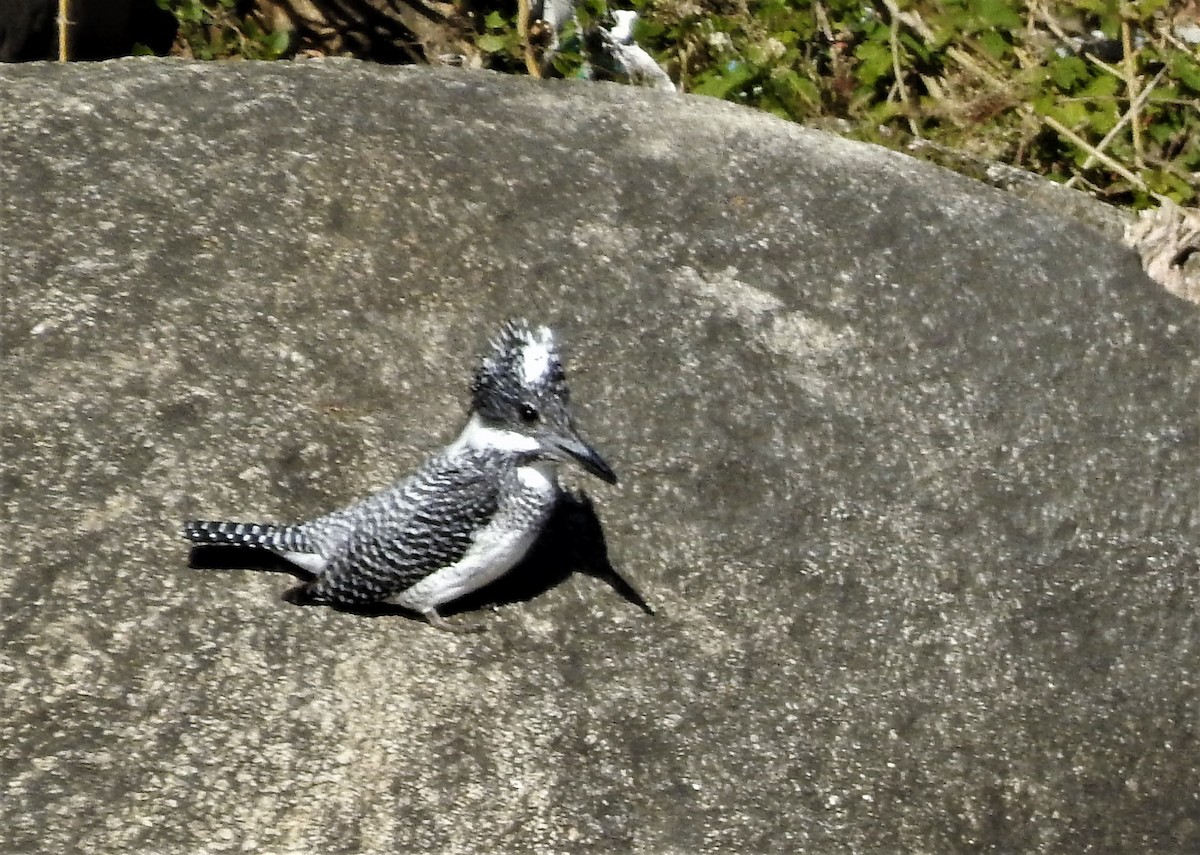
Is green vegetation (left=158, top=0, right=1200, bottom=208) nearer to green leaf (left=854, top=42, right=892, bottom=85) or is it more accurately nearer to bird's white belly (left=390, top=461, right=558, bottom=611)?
green leaf (left=854, top=42, right=892, bottom=85)

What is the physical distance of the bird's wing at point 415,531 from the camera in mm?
2561

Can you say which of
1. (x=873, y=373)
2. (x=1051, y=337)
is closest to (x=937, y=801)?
(x=873, y=373)

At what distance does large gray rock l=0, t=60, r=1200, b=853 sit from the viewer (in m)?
2.50

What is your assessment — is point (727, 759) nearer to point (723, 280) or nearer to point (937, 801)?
point (937, 801)

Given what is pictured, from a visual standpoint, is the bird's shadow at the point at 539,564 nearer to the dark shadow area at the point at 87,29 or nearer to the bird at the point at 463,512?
the bird at the point at 463,512

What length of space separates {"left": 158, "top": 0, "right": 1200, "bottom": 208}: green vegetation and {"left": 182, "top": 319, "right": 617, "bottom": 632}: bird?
9.68ft

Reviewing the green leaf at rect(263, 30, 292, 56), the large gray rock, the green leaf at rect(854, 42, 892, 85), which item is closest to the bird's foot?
the large gray rock

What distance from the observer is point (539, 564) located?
9.51 ft

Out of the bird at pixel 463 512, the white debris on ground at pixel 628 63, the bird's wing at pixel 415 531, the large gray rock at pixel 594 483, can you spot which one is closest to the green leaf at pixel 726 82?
the white debris on ground at pixel 628 63

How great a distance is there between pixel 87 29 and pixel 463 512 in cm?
338

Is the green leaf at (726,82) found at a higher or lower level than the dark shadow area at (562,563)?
higher

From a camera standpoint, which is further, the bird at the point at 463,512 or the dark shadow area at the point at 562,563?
the dark shadow area at the point at 562,563

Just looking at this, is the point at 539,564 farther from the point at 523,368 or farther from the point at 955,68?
the point at 955,68

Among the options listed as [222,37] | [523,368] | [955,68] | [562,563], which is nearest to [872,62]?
[955,68]
